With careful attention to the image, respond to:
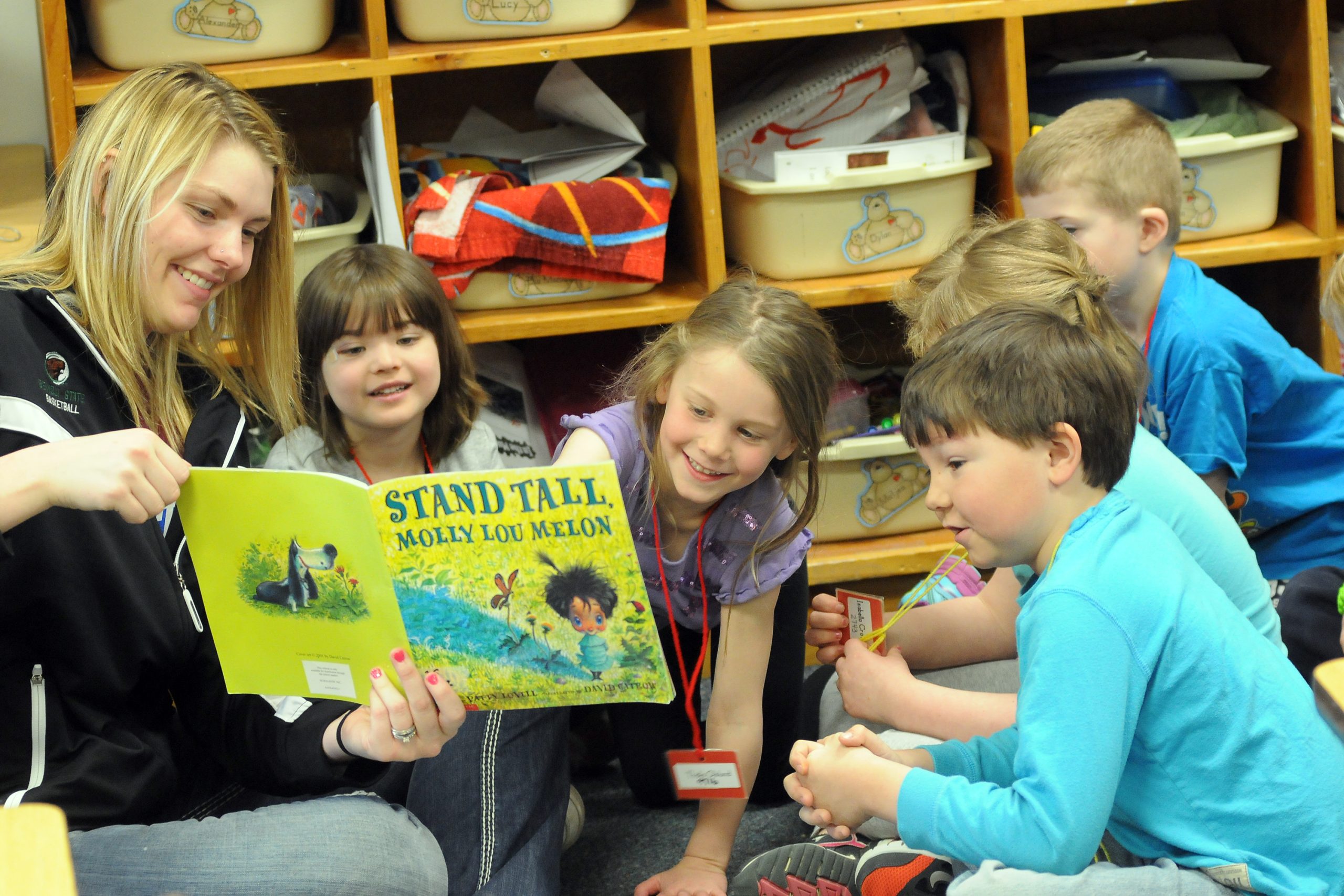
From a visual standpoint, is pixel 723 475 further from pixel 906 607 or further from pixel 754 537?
pixel 906 607

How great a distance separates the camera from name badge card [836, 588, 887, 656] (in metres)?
1.32

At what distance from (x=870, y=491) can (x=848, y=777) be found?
92cm

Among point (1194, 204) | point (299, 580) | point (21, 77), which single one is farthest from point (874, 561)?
point (21, 77)

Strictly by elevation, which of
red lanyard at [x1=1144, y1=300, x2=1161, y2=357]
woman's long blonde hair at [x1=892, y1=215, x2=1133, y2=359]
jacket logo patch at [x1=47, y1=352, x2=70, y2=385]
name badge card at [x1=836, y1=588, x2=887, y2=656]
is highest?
jacket logo patch at [x1=47, y1=352, x2=70, y2=385]

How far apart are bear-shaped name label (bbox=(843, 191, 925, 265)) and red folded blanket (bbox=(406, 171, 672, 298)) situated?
0.27 metres

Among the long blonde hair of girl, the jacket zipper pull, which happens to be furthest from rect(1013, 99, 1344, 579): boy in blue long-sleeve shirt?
the jacket zipper pull

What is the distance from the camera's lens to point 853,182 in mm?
1720

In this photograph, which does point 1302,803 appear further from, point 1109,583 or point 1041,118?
point 1041,118

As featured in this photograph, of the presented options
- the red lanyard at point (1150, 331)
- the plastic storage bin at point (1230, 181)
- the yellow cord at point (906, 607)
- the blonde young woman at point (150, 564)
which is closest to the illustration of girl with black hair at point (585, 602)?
the blonde young woman at point (150, 564)

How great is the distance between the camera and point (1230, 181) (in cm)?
180

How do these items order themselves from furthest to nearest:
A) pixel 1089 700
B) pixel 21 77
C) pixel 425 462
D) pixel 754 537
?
pixel 21 77
pixel 425 462
pixel 754 537
pixel 1089 700

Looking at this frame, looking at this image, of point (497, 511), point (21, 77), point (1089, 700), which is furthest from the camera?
point (21, 77)

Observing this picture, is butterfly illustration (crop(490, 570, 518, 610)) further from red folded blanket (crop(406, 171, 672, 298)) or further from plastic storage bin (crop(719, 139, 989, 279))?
plastic storage bin (crop(719, 139, 989, 279))

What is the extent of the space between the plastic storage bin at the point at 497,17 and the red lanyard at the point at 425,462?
55 centimetres
